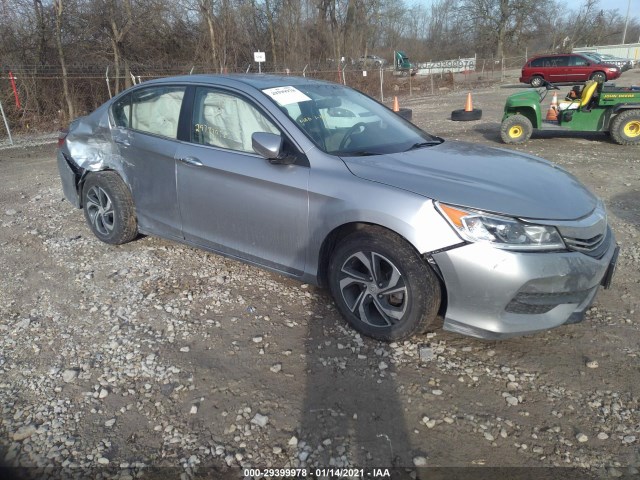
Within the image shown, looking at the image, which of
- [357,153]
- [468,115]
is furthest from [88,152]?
[468,115]

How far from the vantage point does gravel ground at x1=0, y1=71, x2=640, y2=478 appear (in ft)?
7.50

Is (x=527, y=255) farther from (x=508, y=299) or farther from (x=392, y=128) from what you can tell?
(x=392, y=128)

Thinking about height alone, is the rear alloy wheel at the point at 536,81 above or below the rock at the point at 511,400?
above

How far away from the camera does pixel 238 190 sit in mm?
3535

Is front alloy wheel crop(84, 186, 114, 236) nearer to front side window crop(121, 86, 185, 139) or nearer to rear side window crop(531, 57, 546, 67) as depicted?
front side window crop(121, 86, 185, 139)

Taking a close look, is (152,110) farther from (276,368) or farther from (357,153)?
(276,368)

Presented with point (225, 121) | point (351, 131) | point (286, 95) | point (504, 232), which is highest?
point (286, 95)

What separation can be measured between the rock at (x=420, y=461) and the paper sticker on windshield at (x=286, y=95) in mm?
2498

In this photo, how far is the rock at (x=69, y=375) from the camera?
284cm

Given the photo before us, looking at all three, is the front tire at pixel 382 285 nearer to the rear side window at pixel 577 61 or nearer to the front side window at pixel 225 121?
the front side window at pixel 225 121

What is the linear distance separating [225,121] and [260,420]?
2.28 meters

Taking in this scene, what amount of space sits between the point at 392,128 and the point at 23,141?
13648mm

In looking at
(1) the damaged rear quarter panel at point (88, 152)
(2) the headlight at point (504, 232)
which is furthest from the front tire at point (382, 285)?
(1) the damaged rear quarter panel at point (88, 152)

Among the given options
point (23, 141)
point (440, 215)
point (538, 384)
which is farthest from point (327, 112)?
point (23, 141)
